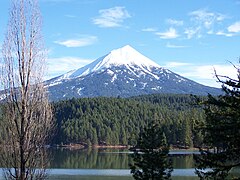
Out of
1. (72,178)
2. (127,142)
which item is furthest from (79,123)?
(72,178)

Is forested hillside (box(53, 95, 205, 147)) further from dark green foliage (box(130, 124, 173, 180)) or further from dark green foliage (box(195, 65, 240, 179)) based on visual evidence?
dark green foliage (box(195, 65, 240, 179))

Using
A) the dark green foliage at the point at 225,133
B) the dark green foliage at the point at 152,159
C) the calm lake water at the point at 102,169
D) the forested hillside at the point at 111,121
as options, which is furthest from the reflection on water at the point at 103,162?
the dark green foliage at the point at 225,133

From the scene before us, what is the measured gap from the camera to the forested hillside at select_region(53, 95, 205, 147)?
124325mm

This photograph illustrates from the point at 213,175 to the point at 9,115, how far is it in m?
7.51

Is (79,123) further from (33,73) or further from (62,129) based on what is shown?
(33,73)

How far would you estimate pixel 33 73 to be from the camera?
16.8 metres

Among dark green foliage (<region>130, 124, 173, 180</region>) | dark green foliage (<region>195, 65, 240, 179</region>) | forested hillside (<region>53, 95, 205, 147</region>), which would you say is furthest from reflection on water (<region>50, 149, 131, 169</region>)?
dark green foliage (<region>195, 65, 240, 179</region>)

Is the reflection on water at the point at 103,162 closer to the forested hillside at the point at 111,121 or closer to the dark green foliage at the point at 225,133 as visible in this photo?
the forested hillside at the point at 111,121

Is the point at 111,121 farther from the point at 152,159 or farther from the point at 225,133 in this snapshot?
the point at 225,133

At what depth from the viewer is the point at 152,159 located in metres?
29.0

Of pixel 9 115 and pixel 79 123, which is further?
pixel 79 123

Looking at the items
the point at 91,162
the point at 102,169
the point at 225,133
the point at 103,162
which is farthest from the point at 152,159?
the point at 91,162

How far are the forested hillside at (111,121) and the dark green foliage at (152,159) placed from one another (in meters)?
87.7

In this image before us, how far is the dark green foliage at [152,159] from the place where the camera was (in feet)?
94.5
